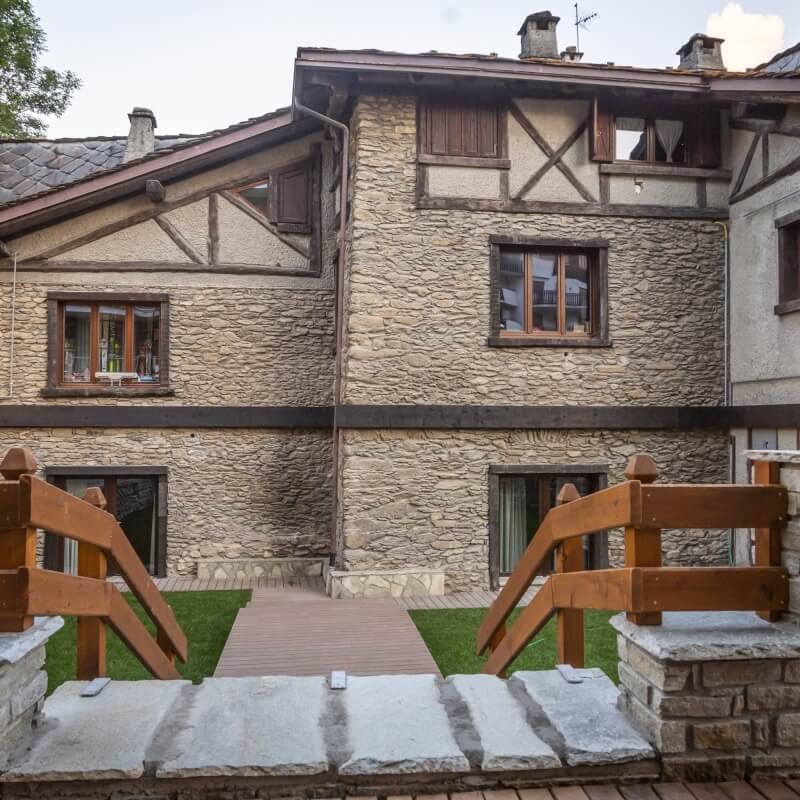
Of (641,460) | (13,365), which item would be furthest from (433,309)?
(641,460)

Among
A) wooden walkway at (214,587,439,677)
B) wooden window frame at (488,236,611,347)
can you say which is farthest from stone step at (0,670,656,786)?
wooden window frame at (488,236,611,347)

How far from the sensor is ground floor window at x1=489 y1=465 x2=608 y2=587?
9.34 meters

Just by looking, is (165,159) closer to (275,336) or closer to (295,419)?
(275,336)

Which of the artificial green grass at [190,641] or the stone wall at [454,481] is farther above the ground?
the stone wall at [454,481]

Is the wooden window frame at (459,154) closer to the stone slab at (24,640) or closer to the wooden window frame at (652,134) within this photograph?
the wooden window frame at (652,134)

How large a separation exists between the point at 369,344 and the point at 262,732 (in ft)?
21.4

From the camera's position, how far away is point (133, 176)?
31.5 feet

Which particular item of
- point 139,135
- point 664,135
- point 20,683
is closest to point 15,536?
point 20,683

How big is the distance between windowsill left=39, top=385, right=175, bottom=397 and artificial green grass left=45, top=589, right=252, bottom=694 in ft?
8.80

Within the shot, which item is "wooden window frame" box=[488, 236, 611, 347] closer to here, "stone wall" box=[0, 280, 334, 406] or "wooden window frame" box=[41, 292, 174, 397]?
"stone wall" box=[0, 280, 334, 406]

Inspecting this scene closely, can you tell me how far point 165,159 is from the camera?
966 centimetres

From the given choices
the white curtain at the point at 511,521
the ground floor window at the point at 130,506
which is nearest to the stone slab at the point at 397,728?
the white curtain at the point at 511,521

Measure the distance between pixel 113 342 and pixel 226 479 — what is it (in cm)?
247

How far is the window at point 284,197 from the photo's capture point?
1041cm
